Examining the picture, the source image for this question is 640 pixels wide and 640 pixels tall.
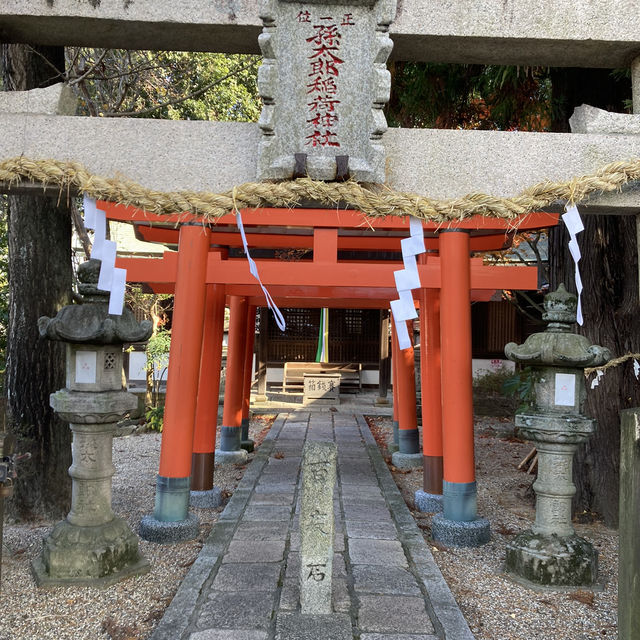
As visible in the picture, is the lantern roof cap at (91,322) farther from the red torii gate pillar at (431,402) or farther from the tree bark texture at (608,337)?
the tree bark texture at (608,337)

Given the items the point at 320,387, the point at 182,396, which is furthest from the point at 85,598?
the point at 320,387

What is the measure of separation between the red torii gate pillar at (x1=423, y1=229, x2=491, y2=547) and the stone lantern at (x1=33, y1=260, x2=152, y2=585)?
238cm

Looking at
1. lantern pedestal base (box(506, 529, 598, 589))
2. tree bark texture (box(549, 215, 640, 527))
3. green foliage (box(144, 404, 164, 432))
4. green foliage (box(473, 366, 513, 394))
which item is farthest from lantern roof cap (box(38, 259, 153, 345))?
green foliage (box(473, 366, 513, 394))

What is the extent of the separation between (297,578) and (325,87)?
10.8ft

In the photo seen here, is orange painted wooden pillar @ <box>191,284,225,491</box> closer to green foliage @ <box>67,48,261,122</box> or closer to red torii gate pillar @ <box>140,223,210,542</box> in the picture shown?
red torii gate pillar @ <box>140,223,210,542</box>

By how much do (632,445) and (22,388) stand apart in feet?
16.0

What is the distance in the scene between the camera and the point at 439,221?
13.2 feet

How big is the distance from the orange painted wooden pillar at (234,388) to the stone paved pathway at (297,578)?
152 cm

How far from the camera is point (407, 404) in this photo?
802 centimetres

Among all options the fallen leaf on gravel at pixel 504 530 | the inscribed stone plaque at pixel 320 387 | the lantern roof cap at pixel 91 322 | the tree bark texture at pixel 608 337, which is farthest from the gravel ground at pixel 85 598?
the inscribed stone plaque at pixel 320 387

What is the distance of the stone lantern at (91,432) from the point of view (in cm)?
393

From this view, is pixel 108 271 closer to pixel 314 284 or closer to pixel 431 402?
pixel 314 284

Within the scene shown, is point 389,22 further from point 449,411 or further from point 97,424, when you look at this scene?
point 97,424

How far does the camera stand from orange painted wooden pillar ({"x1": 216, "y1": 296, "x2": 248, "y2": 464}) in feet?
25.6
